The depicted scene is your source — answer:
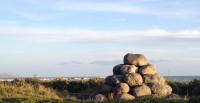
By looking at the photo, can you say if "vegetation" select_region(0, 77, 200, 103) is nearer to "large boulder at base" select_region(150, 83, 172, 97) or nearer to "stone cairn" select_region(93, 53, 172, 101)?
"large boulder at base" select_region(150, 83, 172, 97)

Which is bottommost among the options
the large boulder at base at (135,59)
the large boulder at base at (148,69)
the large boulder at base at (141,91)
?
the large boulder at base at (141,91)

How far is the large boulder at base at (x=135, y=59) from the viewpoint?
93.1 feet

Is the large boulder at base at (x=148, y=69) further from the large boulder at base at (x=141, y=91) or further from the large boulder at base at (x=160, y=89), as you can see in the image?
the large boulder at base at (x=141, y=91)

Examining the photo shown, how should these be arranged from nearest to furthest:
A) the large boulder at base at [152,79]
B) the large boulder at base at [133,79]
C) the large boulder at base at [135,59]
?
1. the large boulder at base at [133,79]
2. the large boulder at base at [152,79]
3. the large boulder at base at [135,59]

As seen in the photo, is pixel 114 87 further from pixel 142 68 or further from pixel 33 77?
pixel 33 77

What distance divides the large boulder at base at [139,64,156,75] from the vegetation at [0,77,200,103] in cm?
248

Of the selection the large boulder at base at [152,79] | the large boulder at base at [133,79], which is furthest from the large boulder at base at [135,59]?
the large boulder at base at [133,79]

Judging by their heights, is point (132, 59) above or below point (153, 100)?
above

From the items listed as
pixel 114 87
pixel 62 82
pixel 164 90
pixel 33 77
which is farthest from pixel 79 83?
pixel 164 90

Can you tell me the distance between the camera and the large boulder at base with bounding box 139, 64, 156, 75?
28.0 m

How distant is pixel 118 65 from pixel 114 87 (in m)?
2.32

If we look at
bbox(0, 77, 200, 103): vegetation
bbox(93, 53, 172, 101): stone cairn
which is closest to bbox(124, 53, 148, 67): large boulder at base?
bbox(93, 53, 172, 101): stone cairn

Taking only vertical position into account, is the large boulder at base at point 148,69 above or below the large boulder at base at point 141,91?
above

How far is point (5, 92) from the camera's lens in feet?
80.3
